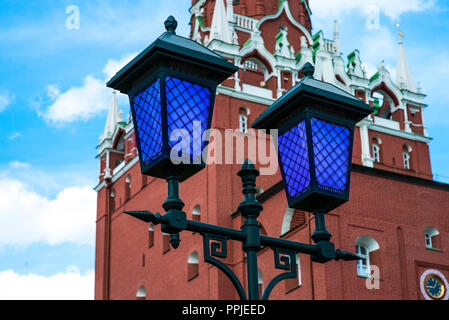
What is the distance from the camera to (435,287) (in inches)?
1215

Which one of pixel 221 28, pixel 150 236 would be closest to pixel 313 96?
pixel 221 28

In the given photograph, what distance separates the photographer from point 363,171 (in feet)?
100.0

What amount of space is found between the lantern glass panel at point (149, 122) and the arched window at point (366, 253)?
2349cm

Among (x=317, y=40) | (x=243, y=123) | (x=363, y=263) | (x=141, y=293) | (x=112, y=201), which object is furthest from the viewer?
(x=112, y=201)

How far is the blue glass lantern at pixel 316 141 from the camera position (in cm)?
709

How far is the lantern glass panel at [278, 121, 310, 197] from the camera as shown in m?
7.14

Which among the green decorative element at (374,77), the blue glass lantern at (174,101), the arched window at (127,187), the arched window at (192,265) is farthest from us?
the arched window at (127,187)

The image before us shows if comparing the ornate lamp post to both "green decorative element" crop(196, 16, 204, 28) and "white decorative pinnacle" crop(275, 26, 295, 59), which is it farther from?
"green decorative element" crop(196, 16, 204, 28)

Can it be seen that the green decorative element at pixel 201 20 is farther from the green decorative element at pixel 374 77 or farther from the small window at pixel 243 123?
the green decorative element at pixel 374 77

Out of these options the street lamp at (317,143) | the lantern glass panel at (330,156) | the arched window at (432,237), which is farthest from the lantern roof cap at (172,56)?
the arched window at (432,237)

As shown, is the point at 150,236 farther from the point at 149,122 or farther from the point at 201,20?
the point at 149,122

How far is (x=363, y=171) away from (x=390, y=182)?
1.35 m

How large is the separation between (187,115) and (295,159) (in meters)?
1.21
